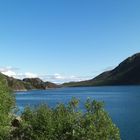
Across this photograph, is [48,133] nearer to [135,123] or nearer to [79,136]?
[79,136]

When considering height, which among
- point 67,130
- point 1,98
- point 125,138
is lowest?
point 125,138

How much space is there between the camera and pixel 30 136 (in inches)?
2140

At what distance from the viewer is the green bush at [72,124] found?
47.5 metres

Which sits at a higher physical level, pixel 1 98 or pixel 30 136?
pixel 1 98

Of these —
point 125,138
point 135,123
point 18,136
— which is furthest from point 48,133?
point 135,123

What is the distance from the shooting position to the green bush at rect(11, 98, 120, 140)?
4747cm

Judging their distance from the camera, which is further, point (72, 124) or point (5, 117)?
point (5, 117)

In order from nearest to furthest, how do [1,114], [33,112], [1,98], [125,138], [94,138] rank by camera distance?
[94,138] → [33,112] → [1,114] → [1,98] → [125,138]

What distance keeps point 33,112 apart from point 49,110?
17.2ft

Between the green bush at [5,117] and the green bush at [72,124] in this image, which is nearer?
the green bush at [72,124]

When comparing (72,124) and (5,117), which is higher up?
(5,117)

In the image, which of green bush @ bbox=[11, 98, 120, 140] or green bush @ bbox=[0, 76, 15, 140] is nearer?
green bush @ bbox=[11, 98, 120, 140]

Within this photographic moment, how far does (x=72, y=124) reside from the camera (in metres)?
49.5

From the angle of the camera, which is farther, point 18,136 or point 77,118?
point 18,136
